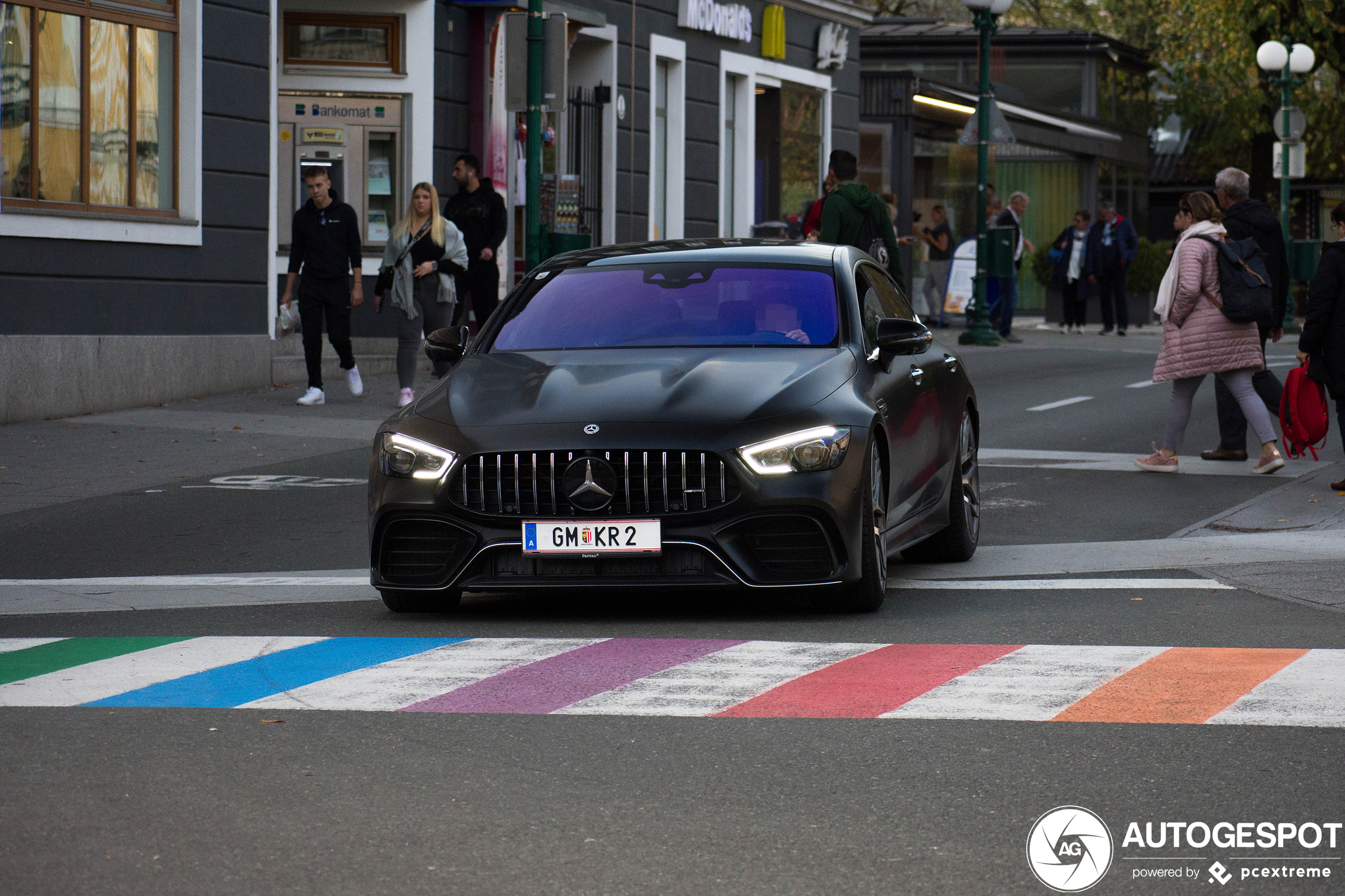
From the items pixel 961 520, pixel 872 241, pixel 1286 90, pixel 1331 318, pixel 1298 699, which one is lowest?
pixel 1298 699

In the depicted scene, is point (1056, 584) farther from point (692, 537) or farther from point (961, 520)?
point (692, 537)

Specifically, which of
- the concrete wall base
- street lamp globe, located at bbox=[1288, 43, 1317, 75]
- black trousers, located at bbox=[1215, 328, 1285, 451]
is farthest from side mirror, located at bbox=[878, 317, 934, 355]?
street lamp globe, located at bbox=[1288, 43, 1317, 75]

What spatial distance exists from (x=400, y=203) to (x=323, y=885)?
1796 centimetres

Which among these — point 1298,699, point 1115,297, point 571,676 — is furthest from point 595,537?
point 1115,297

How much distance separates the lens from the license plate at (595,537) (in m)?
7.46

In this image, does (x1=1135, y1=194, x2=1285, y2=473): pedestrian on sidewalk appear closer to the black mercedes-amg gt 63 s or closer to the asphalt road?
the asphalt road

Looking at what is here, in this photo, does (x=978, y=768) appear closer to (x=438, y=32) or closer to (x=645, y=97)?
(x=438, y=32)

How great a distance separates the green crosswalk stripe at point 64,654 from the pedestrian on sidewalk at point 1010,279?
22.5 m

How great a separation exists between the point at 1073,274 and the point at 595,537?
2583 centimetres

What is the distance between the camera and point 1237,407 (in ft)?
45.7

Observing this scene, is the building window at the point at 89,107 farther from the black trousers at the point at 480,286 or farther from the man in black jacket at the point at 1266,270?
the man in black jacket at the point at 1266,270

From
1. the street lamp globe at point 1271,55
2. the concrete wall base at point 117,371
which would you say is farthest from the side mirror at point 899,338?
the street lamp globe at point 1271,55

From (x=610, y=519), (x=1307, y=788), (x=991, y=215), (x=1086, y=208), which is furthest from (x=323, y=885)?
(x=1086, y=208)

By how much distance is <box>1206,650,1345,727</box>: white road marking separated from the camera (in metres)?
5.90
